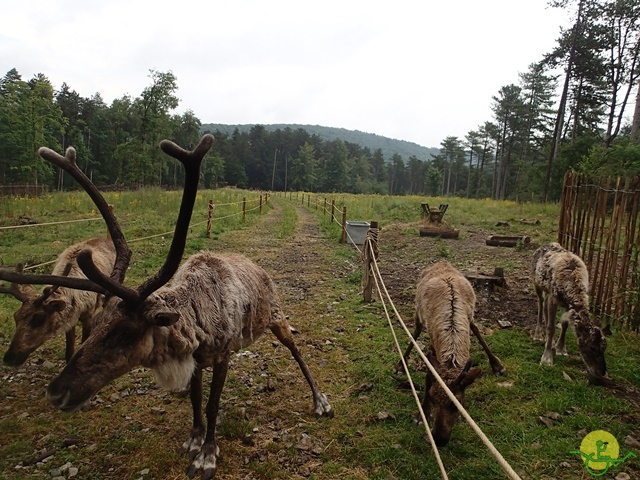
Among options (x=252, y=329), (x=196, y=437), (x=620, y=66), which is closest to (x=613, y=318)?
(x=252, y=329)

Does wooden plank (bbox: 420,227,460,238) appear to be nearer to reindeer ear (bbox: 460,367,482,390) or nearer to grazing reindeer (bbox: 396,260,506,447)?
grazing reindeer (bbox: 396,260,506,447)

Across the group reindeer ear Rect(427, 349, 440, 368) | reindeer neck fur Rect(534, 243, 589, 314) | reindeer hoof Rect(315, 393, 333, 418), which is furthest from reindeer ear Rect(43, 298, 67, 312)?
reindeer neck fur Rect(534, 243, 589, 314)

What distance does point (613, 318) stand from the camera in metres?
6.43

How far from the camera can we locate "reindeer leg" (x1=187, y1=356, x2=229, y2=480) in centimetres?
327

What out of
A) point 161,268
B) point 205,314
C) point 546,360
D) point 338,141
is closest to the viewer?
point 161,268

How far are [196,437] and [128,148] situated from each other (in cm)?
4830

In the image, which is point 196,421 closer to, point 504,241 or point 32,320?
point 32,320

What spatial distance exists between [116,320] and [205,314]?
2.46ft

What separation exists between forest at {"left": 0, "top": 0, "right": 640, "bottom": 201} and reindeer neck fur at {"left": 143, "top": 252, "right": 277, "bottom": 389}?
17.3m

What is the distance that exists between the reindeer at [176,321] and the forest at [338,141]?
17.6m

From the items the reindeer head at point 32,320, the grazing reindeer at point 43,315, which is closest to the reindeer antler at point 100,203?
the grazing reindeer at point 43,315

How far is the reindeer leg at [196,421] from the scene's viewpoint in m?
3.41

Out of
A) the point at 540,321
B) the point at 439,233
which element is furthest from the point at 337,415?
the point at 439,233

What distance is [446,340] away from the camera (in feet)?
12.5
